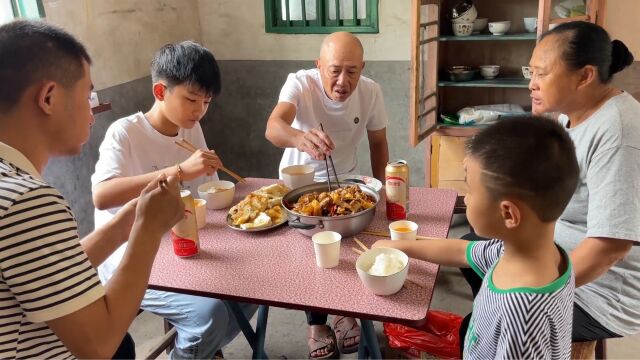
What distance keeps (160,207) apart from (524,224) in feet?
2.78

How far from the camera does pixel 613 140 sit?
4.68 feet

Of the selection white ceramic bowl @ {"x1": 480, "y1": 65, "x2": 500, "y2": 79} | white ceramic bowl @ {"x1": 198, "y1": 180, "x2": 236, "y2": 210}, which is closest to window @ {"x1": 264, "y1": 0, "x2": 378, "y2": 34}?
white ceramic bowl @ {"x1": 480, "y1": 65, "x2": 500, "y2": 79}

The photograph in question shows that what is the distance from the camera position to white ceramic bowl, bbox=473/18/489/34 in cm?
329

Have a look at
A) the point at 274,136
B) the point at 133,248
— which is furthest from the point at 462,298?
the point at 133,248

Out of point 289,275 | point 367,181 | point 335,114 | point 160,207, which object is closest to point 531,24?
point 335,114

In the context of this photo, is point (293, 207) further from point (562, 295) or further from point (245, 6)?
point (245, 6)

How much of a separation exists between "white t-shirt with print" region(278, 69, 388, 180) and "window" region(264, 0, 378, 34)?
125cm

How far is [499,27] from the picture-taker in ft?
10.2

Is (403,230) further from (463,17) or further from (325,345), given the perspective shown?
(463,17)

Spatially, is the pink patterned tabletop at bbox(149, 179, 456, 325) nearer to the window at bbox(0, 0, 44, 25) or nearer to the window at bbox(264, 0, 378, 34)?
the window at bbox(0, 0, 44, 25)

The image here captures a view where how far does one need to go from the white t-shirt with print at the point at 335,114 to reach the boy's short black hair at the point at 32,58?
1.39 metres

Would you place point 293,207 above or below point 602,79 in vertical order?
below

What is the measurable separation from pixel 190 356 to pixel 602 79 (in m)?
1.66

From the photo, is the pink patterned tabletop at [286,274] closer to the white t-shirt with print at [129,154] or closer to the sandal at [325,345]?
the white t-shirt with print at [129,154]
